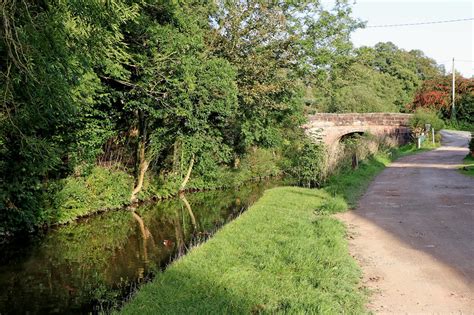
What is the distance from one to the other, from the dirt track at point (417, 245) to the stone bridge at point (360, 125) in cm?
1479

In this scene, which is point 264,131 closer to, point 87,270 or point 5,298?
point 87,270

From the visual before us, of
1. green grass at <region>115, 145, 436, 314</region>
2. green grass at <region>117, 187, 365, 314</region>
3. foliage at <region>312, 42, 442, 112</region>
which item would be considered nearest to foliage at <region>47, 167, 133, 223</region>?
green grass at <region>115, 145, 436, 314</region>

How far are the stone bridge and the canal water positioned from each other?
14.5 m

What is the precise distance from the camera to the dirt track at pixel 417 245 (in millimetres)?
5098

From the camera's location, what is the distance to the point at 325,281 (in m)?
5.71

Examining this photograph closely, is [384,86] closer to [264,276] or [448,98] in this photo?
[448,98]

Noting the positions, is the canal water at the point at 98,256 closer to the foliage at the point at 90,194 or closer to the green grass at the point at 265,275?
the foliage at the point at 90,194

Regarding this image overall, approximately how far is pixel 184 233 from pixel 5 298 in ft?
16.4

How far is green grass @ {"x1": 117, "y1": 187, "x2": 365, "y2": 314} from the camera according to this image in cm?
518

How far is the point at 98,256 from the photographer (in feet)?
32.3

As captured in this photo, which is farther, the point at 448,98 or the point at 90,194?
the point at 448,98

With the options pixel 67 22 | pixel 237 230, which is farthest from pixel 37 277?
pixel 67 22

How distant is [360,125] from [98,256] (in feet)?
74.7

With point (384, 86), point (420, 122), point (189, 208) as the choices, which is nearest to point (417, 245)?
point (189, 208)
